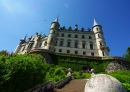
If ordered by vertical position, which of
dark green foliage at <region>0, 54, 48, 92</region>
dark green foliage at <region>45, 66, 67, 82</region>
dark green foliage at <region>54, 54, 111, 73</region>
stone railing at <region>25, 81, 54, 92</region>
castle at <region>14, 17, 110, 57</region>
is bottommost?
stone railing at <region>25, 81, 54, 92</region>

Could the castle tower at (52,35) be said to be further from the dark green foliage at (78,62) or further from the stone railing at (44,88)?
the stone railing at (44,88)

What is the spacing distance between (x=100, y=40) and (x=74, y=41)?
31.0 ft

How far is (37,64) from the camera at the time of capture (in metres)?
10.2

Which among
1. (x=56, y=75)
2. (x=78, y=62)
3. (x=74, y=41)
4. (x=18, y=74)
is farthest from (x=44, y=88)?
(x=74, y=41)

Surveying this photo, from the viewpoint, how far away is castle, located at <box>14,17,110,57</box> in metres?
47.5

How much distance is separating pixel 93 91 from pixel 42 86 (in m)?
4.36

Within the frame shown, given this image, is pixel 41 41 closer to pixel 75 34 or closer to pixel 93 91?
pixel 75 34

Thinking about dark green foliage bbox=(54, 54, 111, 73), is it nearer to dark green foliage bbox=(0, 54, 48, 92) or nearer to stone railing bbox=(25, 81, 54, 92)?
stone railing bbox=(25, 81, 54, 92)

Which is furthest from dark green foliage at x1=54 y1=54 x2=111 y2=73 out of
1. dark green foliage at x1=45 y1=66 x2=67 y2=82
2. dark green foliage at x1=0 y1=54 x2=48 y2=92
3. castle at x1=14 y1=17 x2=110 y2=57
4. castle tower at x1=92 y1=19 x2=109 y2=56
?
dark green foliage at x1=0 y1=54 x2=48 y2=92

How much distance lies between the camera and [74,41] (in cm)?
5084

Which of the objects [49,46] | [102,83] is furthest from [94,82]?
[49,46]

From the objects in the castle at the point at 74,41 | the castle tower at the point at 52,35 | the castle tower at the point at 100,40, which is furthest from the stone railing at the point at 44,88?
the castle tower at the point at 100,40

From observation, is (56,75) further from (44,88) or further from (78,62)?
Result: (78,62)

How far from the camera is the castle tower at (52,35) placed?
47750 millimetres
